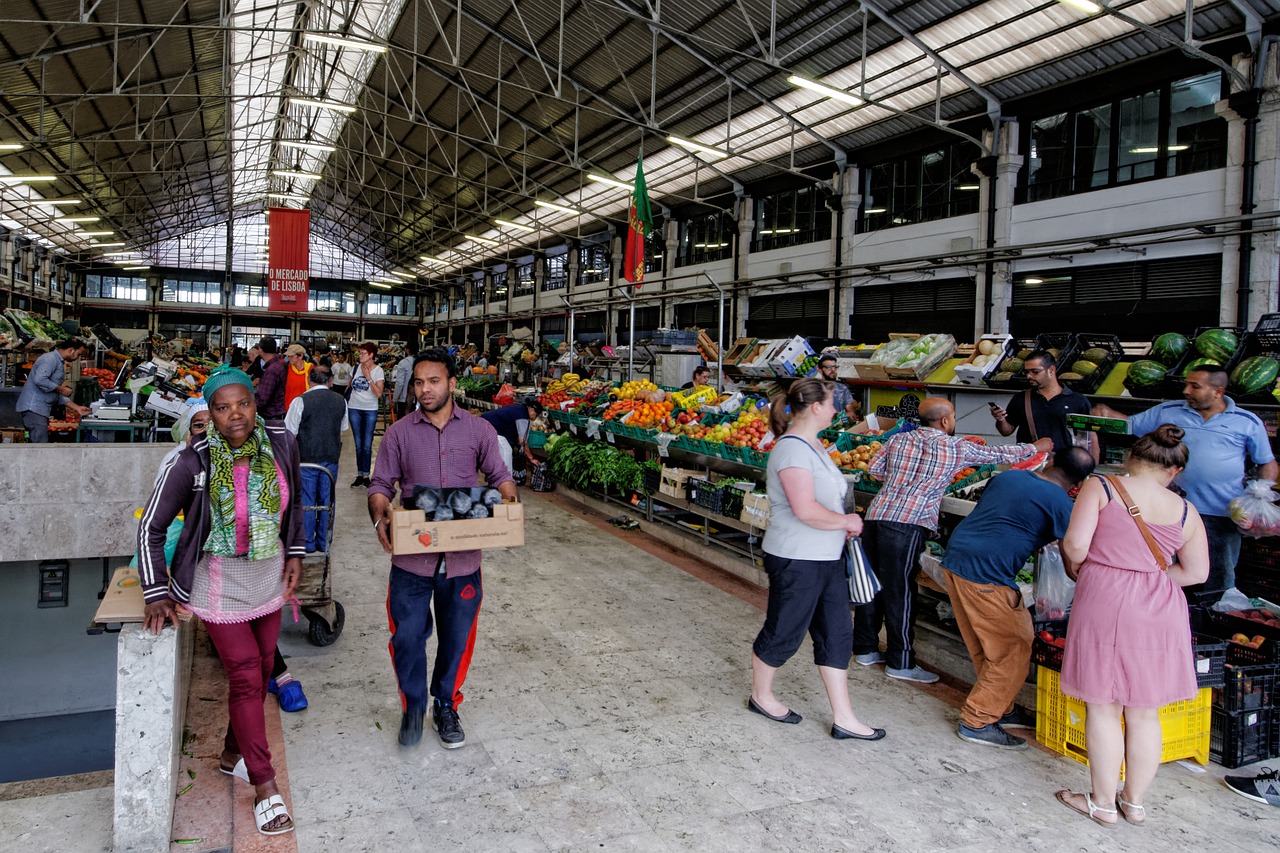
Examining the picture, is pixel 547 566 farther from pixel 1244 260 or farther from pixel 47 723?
pixel 1244 260

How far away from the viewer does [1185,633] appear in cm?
288

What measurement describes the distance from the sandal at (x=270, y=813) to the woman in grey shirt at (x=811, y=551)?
Result: 1.96 meters

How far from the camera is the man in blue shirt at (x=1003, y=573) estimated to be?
11.2 feet

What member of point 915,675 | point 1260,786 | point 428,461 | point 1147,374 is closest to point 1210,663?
point 1260,786

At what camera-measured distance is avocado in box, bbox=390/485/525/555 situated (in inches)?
118

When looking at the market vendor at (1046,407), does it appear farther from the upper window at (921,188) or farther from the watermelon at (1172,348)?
the upper window at (921,188)

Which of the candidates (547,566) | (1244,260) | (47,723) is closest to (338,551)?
(547,566)

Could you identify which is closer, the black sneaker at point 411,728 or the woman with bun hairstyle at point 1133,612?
the woman with bun hairstyle at point 1133,612

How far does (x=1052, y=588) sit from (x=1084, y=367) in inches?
165

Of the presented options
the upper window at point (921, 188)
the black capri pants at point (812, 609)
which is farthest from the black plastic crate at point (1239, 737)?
the upper window at point (921, 188)

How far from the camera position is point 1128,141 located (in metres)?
11.1

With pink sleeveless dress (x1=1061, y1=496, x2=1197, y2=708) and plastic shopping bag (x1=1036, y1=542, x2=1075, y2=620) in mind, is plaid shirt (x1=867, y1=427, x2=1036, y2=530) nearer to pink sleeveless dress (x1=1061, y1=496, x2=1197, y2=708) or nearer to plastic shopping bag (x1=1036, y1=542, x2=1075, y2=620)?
plastic shopping bag (x1=1036, y1=542, x2=1075, y2=620)

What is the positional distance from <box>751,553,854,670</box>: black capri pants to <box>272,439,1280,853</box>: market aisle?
390mm

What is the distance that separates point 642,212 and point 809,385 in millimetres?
7448
